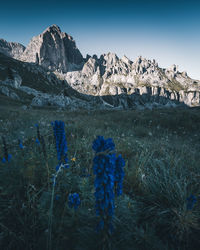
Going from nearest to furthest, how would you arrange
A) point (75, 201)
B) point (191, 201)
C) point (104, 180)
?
point (104, 180)
point (75, 201)
point (191, 201)

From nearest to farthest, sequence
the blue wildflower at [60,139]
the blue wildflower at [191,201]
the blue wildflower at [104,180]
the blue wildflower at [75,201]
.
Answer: the blue wildflower at [104,180]
the blue wildflower at [75,201]
the blue wildflower at [191,201]
the blue wildflower at [60,139]

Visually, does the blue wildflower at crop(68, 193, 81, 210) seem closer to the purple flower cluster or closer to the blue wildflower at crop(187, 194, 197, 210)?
the purple flower cluster

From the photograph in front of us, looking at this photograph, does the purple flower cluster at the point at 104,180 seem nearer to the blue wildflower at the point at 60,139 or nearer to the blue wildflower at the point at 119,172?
the blue wildflower at the point at 119,172

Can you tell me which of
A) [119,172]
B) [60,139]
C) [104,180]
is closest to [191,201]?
[119,172]

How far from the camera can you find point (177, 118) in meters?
10.9

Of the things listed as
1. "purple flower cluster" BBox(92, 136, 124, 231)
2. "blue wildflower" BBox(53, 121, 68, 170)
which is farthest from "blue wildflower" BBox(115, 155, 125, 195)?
"blue wildflower" BBox(53, 121, 68, 170)

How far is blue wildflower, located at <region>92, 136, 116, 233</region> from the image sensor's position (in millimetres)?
1279

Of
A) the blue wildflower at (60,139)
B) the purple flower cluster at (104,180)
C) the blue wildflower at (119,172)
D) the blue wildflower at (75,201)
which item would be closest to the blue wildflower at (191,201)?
the blue wildflower at (119,172)

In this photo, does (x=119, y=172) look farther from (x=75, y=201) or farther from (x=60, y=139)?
(x=60, y=139)

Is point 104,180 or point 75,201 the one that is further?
point 75,201

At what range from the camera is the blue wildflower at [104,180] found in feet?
4.20

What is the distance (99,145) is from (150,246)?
138cm

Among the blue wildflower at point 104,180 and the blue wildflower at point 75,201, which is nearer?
the blue wildflower at point 104,180

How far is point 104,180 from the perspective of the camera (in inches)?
50.3
